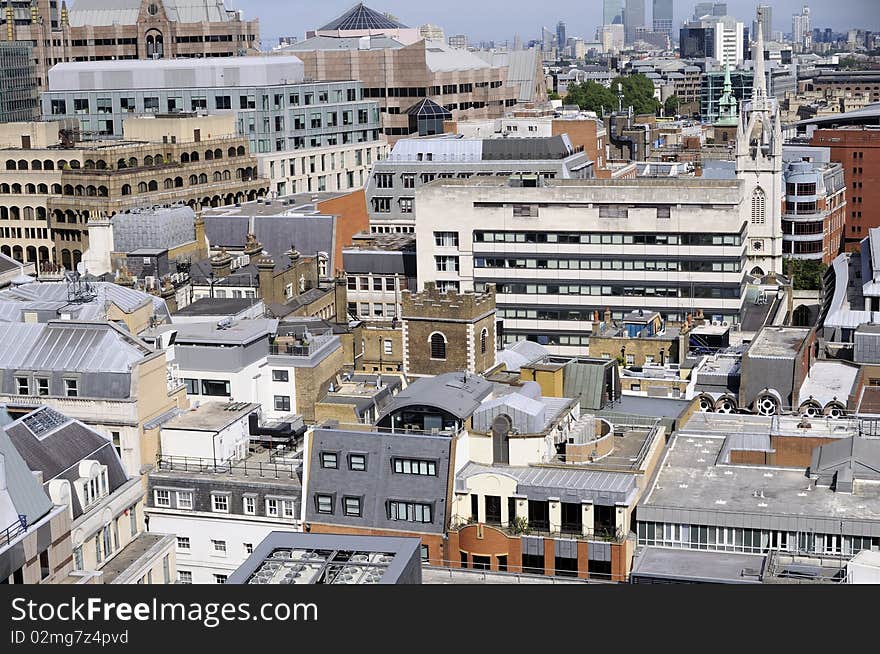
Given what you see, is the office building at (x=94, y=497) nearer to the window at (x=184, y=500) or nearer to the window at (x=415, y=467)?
the window at (x=184, y=500)

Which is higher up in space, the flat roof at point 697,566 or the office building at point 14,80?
the office building at point 14,80

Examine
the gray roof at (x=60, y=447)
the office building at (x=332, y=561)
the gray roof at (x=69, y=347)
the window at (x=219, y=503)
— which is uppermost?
the gray roof at (x=69, y=347)

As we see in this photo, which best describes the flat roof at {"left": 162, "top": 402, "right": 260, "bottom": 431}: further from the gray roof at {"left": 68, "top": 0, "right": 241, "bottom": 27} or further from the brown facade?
the gray roof at {"left": 68, "top": 0, "right": 241, "bottom": 27}

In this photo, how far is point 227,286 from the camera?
84500 mm

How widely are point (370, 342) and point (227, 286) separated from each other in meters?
14.0

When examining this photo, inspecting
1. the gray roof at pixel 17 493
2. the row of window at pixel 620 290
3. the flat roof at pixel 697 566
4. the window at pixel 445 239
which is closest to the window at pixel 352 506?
the flat roof at pixel 697 566

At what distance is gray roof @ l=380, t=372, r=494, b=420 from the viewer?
168 ft

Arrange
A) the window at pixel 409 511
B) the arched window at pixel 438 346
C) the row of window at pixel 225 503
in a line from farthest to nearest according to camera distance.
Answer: the arched window at pixel 438 346 → the row of window at pixel 225 503 → the window at pixel 409 511

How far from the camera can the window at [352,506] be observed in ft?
163

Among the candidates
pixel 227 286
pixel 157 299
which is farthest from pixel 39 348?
pixel 227 286

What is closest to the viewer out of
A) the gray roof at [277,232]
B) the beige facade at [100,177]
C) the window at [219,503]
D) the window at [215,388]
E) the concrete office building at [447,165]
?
the window at [219,503]

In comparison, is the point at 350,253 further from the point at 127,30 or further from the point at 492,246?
the point at 127,30

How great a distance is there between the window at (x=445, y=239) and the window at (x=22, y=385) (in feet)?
132

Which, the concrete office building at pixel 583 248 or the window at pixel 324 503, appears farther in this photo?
the concrete office building at pixel 583 248
